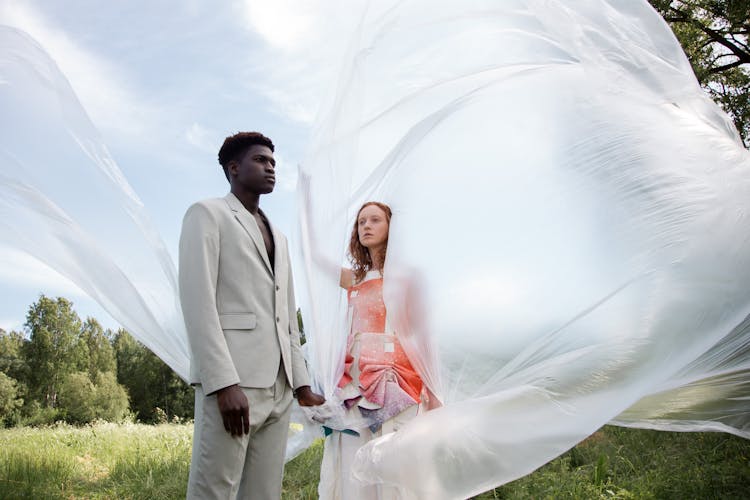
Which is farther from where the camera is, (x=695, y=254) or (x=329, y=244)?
(x=329, y=244)

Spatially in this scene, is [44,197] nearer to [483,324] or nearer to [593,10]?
[483,324]

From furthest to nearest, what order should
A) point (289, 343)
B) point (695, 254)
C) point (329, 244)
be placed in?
1. point (329, 244)
2. point (695, 254)
3. point (289, 343)

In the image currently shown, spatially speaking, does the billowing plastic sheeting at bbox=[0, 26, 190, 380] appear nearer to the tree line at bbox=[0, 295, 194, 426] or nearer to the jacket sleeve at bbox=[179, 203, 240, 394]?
the jacket sleeve at bbox=[179, 203, 240, 394]

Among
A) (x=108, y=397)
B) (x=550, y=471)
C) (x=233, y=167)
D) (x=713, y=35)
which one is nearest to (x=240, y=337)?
(x=233, y=167)

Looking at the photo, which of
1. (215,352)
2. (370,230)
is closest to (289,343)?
(215,352)

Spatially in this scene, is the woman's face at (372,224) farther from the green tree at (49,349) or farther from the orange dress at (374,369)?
the green tree at (49,349)

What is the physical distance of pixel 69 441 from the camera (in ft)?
21.6

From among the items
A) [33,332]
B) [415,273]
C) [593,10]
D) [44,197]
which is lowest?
[415,273]

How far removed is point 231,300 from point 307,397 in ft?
1.96

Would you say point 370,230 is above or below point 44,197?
below

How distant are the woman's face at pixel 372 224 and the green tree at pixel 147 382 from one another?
130 feet

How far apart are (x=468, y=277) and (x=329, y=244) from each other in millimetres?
703

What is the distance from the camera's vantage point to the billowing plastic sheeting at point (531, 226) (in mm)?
2645

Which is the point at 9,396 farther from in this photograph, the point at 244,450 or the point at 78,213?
the point at 244,450
